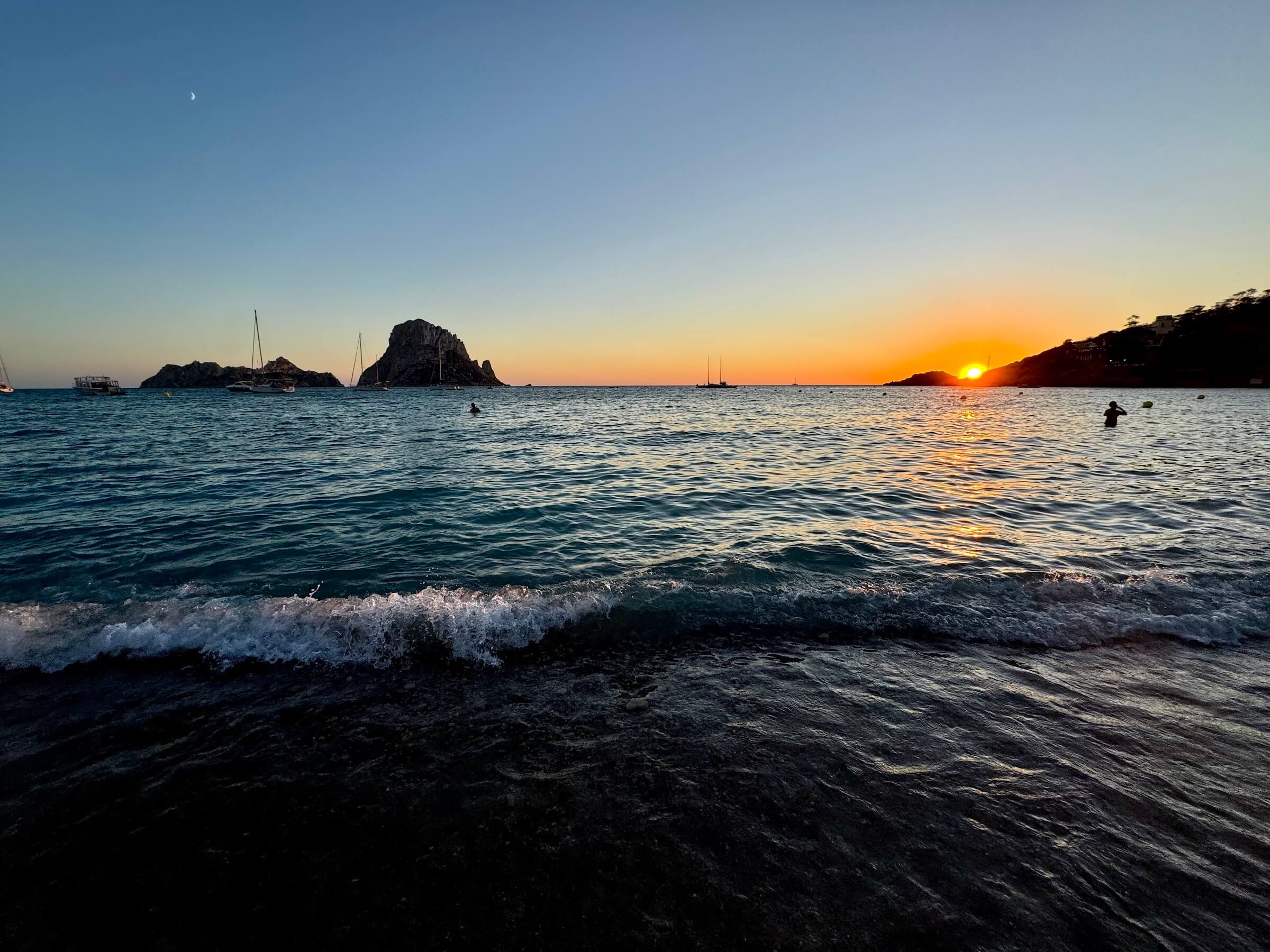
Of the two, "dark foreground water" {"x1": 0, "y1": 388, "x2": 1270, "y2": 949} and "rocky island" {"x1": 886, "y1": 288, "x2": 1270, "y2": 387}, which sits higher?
"rocky island" {"x1": 886, "y1": 288, "x2": 1270, "y2": 387}

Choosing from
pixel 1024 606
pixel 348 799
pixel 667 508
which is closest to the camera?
pixel 348 799

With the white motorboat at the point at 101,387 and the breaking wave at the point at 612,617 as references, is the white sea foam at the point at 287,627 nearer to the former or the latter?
the breaking wave at the point at 612,617

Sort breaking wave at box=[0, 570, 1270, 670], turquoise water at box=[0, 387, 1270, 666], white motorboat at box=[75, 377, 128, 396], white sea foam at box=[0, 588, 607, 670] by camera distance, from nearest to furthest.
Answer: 1. white sea foam at box=[0, 588, 607, 670]
2. breaking wave at box=[0, 570, 1270, 670]
3. turquoise water at box=[0, 387, 1270, 666]
4. white motorboat at box=[75, 377, 128, 396]

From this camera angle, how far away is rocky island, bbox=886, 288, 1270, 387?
11994cm

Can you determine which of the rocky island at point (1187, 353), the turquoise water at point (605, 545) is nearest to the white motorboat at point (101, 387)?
the turquoise water at point (605, 545)

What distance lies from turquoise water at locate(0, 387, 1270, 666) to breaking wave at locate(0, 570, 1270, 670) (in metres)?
0.04

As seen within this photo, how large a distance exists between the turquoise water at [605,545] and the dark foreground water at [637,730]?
10 cm

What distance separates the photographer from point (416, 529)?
471 inches

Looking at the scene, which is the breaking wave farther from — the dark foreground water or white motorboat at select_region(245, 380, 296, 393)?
white motorboat at select_region(245, 380, 296, 393)

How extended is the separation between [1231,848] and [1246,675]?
3700mm

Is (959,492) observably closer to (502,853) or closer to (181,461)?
(502,853)

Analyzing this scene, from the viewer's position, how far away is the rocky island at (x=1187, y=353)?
11994 cm

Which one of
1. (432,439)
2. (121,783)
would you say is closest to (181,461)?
(432,439)

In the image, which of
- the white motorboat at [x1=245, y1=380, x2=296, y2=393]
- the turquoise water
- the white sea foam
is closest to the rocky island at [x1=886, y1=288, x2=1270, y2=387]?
the turquoise water
